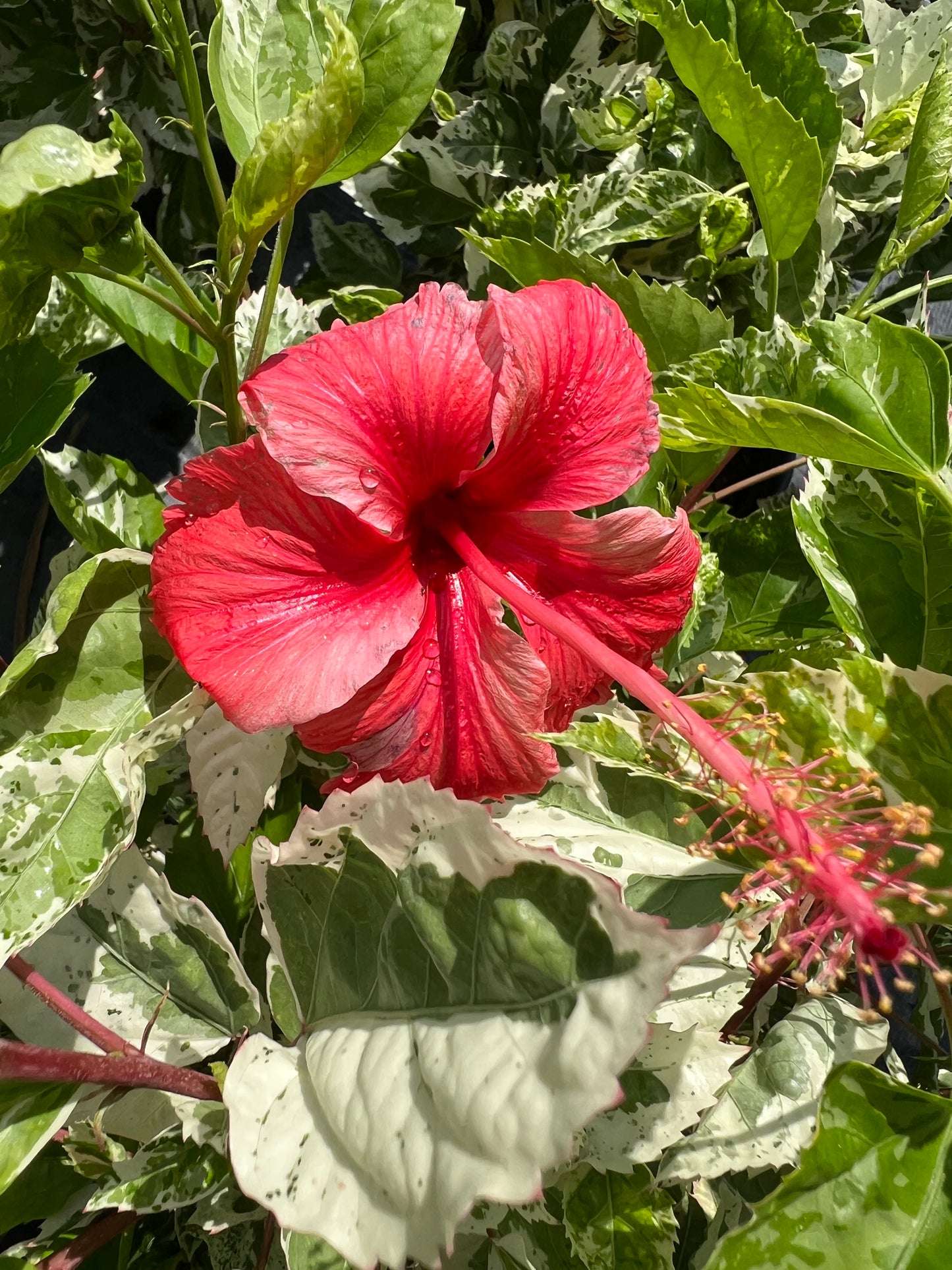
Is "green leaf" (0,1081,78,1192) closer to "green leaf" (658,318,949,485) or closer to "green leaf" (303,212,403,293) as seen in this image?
"green leaf" (658,318,949,485)

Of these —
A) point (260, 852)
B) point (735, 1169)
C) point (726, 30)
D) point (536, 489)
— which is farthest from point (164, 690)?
point (726, 30)

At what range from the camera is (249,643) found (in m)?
0.41

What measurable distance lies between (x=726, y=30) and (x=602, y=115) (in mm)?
201

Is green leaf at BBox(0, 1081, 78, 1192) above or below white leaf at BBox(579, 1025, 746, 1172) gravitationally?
above

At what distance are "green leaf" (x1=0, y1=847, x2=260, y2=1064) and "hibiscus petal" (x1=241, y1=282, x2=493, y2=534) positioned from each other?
0.24 metres

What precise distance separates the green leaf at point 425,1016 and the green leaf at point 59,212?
0.83 ft

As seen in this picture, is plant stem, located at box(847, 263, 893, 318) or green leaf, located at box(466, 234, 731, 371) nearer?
green leaf, located at box(466, 234, 731, 371)

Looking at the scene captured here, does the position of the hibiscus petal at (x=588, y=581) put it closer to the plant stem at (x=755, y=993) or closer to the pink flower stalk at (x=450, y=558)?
the pink flower stalk at (x=450, y=558)

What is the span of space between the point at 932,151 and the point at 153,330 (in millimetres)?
495

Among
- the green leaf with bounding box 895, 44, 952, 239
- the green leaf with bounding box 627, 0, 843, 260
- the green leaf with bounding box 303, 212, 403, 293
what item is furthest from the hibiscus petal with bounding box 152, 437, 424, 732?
the green leaf with bounding box 303, 212, 403, 293

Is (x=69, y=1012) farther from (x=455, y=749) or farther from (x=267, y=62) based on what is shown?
(x=267, y=62)

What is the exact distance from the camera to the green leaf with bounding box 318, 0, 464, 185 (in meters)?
0.44

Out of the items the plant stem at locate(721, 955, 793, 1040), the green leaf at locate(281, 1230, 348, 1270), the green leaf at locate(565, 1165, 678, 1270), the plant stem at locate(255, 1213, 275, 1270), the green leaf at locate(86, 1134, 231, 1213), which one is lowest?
the plant stem at locate(721, 955, 793, 1040)

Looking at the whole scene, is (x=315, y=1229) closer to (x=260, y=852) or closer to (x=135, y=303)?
(x=260, y=852)
